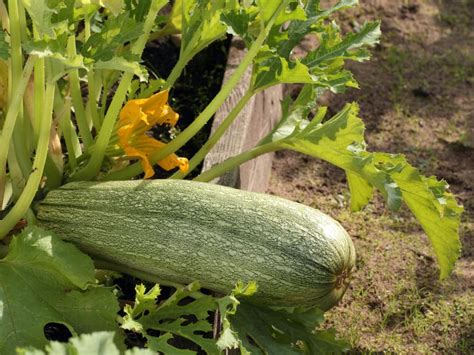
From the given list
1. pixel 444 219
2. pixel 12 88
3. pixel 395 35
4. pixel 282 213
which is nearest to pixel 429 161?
pixel 395 35

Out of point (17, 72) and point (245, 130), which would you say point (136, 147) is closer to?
point (17, 72)

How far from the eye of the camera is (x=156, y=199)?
2898mm

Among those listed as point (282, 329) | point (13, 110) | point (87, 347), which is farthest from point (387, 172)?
point (87, 347)

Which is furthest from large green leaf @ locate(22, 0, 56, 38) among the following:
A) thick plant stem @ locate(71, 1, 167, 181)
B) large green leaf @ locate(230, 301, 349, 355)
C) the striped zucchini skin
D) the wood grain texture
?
the wood grain texture

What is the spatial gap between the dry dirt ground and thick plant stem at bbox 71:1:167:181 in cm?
117

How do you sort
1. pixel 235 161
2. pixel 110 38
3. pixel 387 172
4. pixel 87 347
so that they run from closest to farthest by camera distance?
1. pixel 87 347
2. pixel 110 38
3. pixel 387 172
4. pixel 235 161

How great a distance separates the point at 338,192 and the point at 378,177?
56.0 inches

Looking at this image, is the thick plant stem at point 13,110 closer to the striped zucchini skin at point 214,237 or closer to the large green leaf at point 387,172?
the striped zucchini skin at point 214,237

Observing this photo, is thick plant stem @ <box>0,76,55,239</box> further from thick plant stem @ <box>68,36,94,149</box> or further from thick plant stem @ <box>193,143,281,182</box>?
thick plant stem @ <box>193,143,281,182</box>

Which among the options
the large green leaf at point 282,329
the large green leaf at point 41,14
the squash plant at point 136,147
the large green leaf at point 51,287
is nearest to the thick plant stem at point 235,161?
the squash plant at point 136,147

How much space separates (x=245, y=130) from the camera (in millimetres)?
3734

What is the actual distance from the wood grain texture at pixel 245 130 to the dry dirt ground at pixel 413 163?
0.23 m

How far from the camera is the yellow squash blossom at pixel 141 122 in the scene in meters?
2.94

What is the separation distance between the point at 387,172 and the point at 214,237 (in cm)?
60
